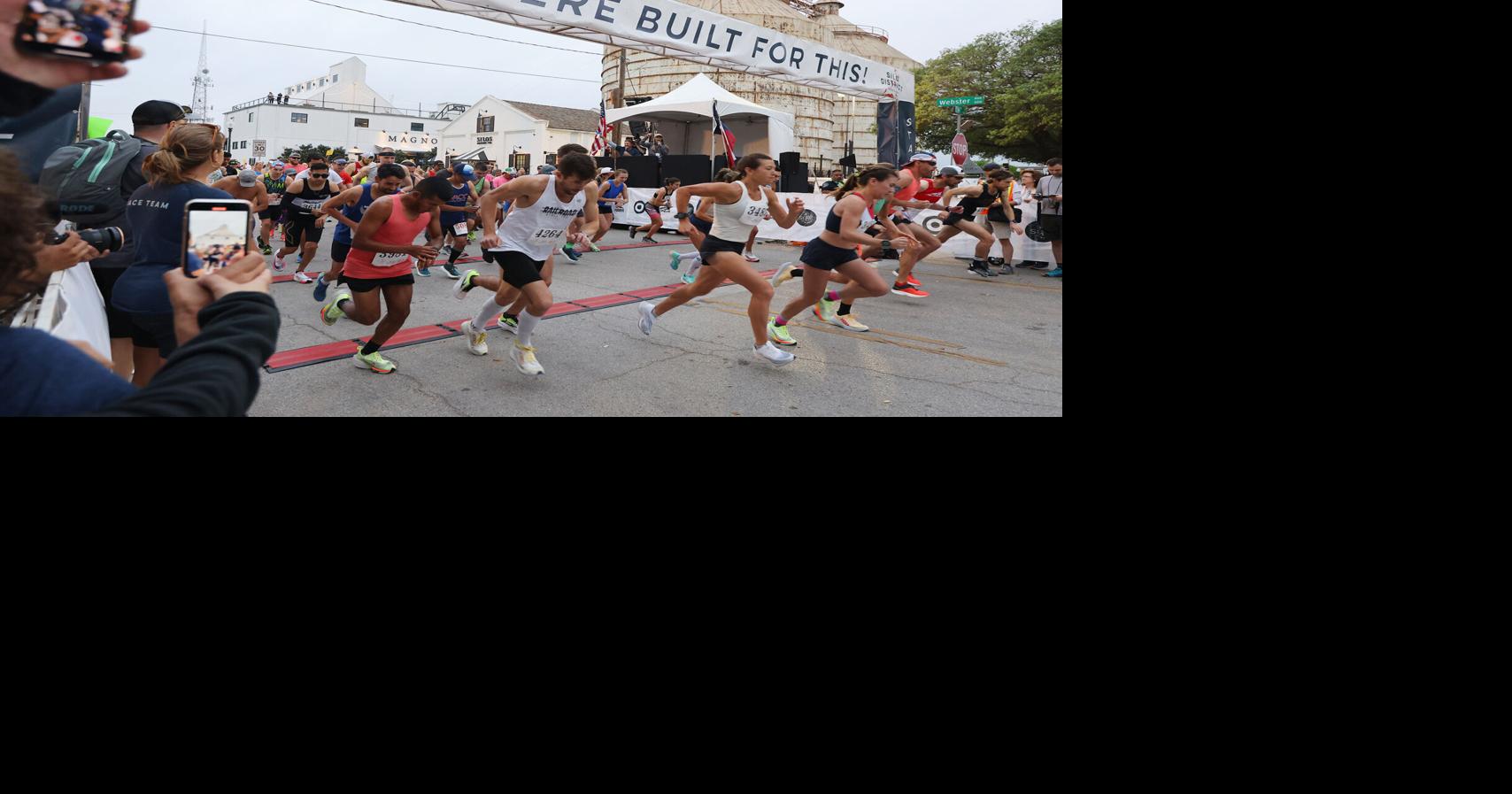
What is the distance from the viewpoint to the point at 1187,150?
177 centimetres

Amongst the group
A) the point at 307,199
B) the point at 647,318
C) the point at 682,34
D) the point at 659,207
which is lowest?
the point at 647,318

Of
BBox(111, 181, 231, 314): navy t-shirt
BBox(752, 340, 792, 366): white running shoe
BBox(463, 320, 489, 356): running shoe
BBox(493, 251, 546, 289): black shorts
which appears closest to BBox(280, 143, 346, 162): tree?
BBox(463, 320, 489, 356): running shoe

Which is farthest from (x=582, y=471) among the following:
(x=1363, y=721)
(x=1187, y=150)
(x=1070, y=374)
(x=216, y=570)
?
(x=1187, y=150)

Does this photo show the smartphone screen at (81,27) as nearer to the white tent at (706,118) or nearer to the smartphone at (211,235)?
the smartphone at (211,235)

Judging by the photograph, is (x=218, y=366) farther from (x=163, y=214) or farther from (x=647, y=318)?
(x=647, y=318)

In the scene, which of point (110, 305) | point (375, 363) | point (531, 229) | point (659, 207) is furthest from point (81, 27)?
point (659, 207)

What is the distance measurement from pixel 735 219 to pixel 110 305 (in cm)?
384

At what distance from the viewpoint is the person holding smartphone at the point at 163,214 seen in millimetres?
2855

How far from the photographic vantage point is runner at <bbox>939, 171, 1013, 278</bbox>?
991cm

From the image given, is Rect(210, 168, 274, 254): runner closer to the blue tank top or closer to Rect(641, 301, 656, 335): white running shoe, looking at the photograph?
the blue tank top

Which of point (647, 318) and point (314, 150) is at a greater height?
point (314, 150)

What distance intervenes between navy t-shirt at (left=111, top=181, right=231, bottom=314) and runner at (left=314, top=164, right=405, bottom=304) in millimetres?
2550

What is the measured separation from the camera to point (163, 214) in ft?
9.52

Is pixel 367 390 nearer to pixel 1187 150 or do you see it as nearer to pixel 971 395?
pixel 971 395
